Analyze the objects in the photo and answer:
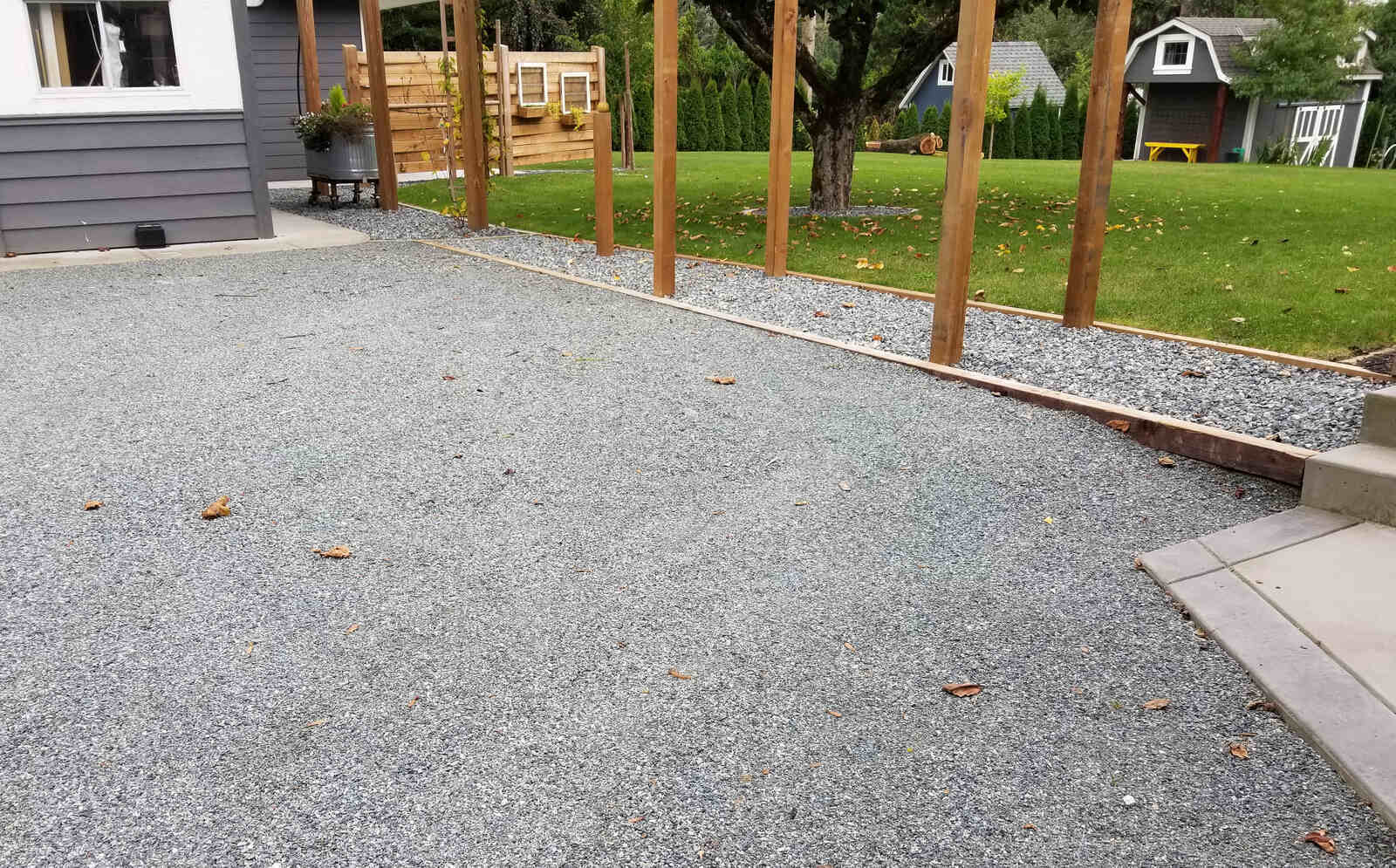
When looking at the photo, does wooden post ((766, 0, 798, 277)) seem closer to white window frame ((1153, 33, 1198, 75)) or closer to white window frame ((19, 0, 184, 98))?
white window frame ((19, 0, 184, 98))

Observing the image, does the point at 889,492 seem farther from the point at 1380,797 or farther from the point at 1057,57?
the point at 1057,57

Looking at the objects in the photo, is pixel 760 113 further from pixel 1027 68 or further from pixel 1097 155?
pixel 1097 155

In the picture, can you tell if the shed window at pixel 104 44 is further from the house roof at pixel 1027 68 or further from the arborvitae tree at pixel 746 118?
the house roof at pixel 1027 68

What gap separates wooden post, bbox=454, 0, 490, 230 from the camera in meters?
10.1

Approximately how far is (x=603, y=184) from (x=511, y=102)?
35.8 feet

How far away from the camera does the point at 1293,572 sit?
310 centimetres

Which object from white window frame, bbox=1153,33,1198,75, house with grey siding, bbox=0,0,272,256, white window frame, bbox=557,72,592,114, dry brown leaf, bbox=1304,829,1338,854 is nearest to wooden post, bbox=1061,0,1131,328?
dry brown leaf, bbox=1304,829,1338,854

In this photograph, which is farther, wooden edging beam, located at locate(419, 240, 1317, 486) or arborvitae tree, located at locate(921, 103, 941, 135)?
arborvitae tree, located at locate(921, 103, 941, 135)

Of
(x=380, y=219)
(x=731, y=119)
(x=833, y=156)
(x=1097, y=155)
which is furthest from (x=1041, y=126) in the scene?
(x=1097, y=155)

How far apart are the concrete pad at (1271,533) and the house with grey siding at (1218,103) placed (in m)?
31.1

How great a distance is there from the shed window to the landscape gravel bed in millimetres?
4855

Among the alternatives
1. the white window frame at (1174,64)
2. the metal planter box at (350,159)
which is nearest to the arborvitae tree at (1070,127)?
the white window frame at (1174,64)

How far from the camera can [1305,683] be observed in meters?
2.54

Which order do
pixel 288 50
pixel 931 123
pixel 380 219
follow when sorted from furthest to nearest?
1. pixel 931 123
2. pixel 288 50
3. pixel 380 219
